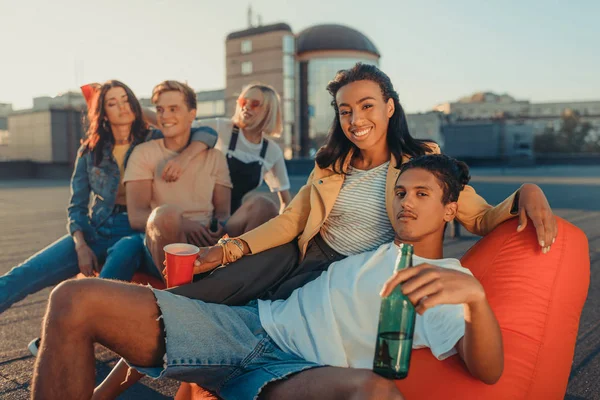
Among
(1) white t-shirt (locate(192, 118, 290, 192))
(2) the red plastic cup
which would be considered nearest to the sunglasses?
(1) white t-shirt (locate(192, 118, 290, 192))

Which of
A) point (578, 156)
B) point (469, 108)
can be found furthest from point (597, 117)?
point (578, 156)

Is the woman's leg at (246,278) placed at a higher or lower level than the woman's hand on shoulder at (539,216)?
lower

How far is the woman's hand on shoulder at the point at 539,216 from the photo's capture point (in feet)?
7.88

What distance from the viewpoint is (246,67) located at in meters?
41.6

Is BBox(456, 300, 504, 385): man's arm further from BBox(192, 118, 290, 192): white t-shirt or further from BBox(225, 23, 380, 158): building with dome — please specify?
BBox(225, 23, 380, 158): building with dome

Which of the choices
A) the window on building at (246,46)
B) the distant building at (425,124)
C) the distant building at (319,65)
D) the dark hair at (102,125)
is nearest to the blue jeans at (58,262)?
the dark hair at (102,125)

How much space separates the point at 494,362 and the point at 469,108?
103m

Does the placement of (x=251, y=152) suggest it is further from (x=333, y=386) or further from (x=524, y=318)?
(x=333, y=386)

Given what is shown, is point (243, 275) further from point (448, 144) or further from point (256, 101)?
point (448, 144)

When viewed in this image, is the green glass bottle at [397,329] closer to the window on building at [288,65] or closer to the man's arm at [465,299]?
the man's arm at [465,299]

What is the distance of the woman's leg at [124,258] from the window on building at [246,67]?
3856 centimetres

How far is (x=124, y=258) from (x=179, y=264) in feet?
4.63

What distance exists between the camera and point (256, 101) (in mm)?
5172

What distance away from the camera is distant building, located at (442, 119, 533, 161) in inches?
1876
